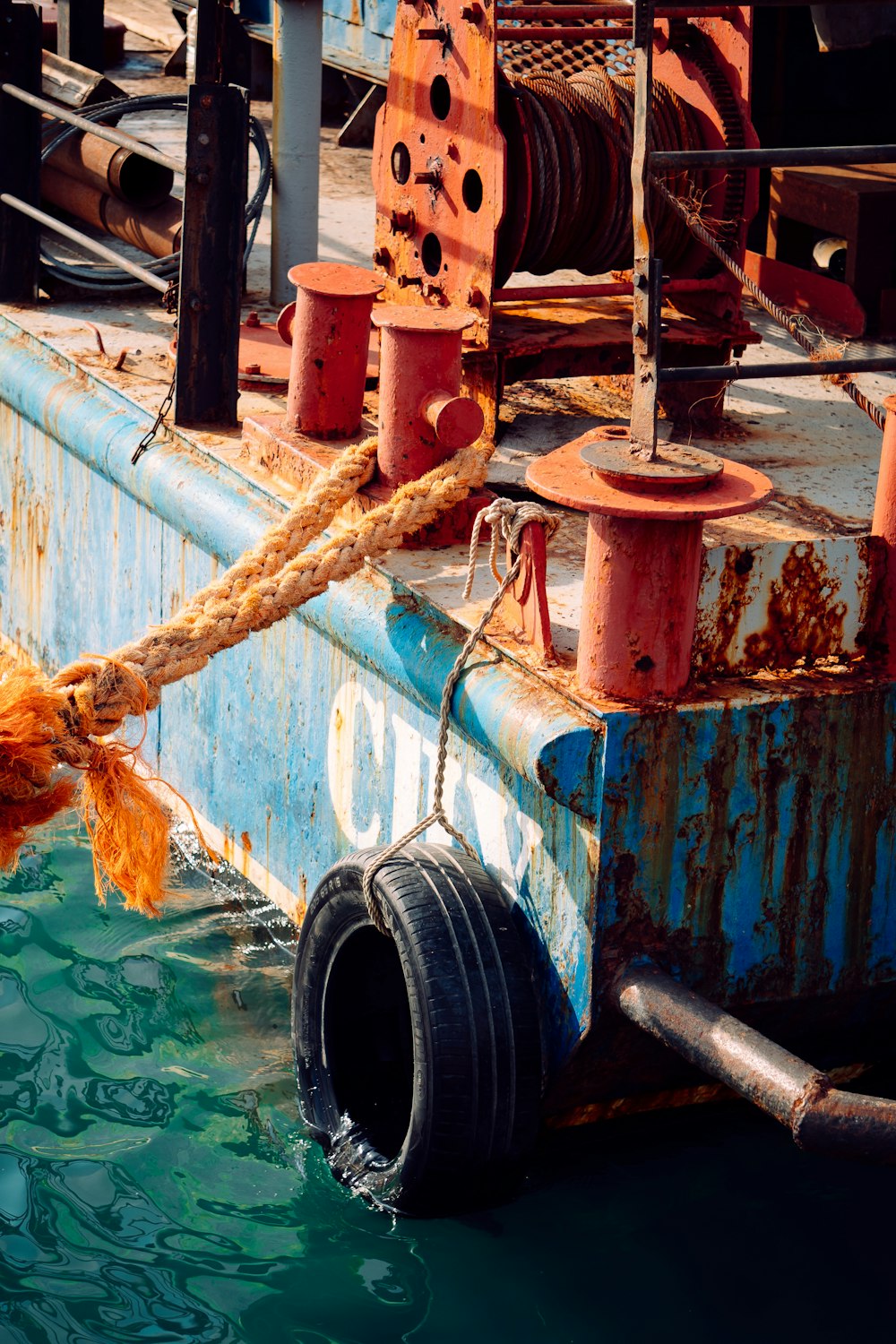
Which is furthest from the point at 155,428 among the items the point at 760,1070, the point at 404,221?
the point at 760,1070

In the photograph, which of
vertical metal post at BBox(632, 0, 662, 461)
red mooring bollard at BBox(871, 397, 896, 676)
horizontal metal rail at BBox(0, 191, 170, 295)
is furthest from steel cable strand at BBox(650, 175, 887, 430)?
horizontal metal rail at BBox(0, 191, 170, 295)

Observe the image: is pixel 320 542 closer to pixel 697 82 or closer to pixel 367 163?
pixel 697 82

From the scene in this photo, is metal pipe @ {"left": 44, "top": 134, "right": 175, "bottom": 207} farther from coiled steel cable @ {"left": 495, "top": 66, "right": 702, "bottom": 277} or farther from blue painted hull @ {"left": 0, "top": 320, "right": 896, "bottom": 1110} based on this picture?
blue painted hull @ {"left": 0, "top": 320, "right": 896, "bottom": 1110}

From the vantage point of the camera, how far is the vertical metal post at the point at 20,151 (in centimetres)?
675

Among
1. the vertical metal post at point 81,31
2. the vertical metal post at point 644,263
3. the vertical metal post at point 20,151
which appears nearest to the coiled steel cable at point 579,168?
the vertical metal post at point 644,263

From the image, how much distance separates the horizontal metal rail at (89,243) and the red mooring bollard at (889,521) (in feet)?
8.66

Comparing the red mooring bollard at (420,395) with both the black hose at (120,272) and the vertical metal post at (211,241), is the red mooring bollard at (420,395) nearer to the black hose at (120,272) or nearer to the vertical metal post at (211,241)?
the vertical metal post at (211,241)

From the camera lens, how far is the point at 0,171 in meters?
6.93

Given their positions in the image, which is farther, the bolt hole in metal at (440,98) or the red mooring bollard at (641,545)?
the bolt hole in metal at (440,98)

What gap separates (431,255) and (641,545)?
7.59 feet

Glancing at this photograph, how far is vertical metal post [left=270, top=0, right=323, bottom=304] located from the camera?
696 centimetres

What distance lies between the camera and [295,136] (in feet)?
23.1

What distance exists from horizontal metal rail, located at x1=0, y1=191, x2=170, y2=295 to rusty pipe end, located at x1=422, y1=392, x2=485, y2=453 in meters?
1.54

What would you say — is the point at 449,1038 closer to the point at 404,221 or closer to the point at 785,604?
the point at 785,604
